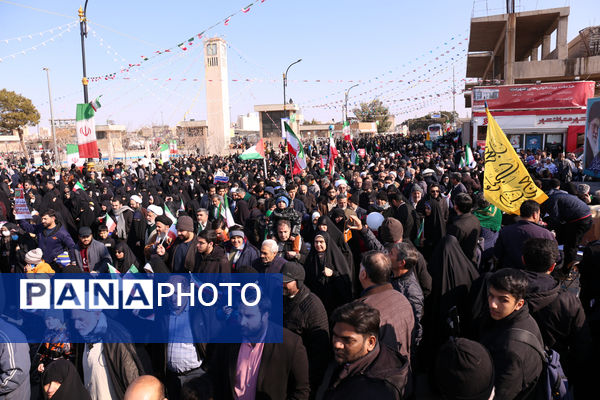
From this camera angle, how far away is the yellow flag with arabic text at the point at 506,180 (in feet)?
16.3

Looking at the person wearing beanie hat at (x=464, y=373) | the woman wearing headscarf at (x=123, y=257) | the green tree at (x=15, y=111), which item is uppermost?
the green tree at (x=15, y=111)

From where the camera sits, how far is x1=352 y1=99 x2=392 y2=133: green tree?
8075cm

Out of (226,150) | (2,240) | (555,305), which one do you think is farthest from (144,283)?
(226,150)

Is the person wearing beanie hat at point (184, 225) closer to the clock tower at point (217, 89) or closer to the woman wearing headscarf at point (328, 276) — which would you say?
the woman wearing headscarf at point (328, 276)

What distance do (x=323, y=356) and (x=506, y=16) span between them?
3091 centimetres

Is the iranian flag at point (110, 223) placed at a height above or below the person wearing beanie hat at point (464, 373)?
below

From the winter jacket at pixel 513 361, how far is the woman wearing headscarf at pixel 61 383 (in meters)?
2.47

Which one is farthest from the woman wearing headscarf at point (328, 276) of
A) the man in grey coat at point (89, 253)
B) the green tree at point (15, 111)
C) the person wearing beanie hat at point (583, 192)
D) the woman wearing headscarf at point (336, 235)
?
the green tree at point (15, 111)

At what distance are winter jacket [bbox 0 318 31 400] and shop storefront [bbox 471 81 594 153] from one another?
25731 mm

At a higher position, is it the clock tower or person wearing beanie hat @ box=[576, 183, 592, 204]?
the clock tower

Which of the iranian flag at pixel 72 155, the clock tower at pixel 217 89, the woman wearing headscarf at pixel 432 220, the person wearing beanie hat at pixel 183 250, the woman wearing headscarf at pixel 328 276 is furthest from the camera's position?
the clock tower at pixel 217 89

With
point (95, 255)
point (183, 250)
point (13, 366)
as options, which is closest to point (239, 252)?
point (183, 250)

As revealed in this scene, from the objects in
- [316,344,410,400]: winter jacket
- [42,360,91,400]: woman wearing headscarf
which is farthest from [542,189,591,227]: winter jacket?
[42,360,91,400]: woman wearing headscarf

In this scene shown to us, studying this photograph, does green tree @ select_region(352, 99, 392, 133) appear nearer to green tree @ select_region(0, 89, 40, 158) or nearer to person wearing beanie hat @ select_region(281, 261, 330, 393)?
green tree @ select_region(0, 89, 40, 158)
